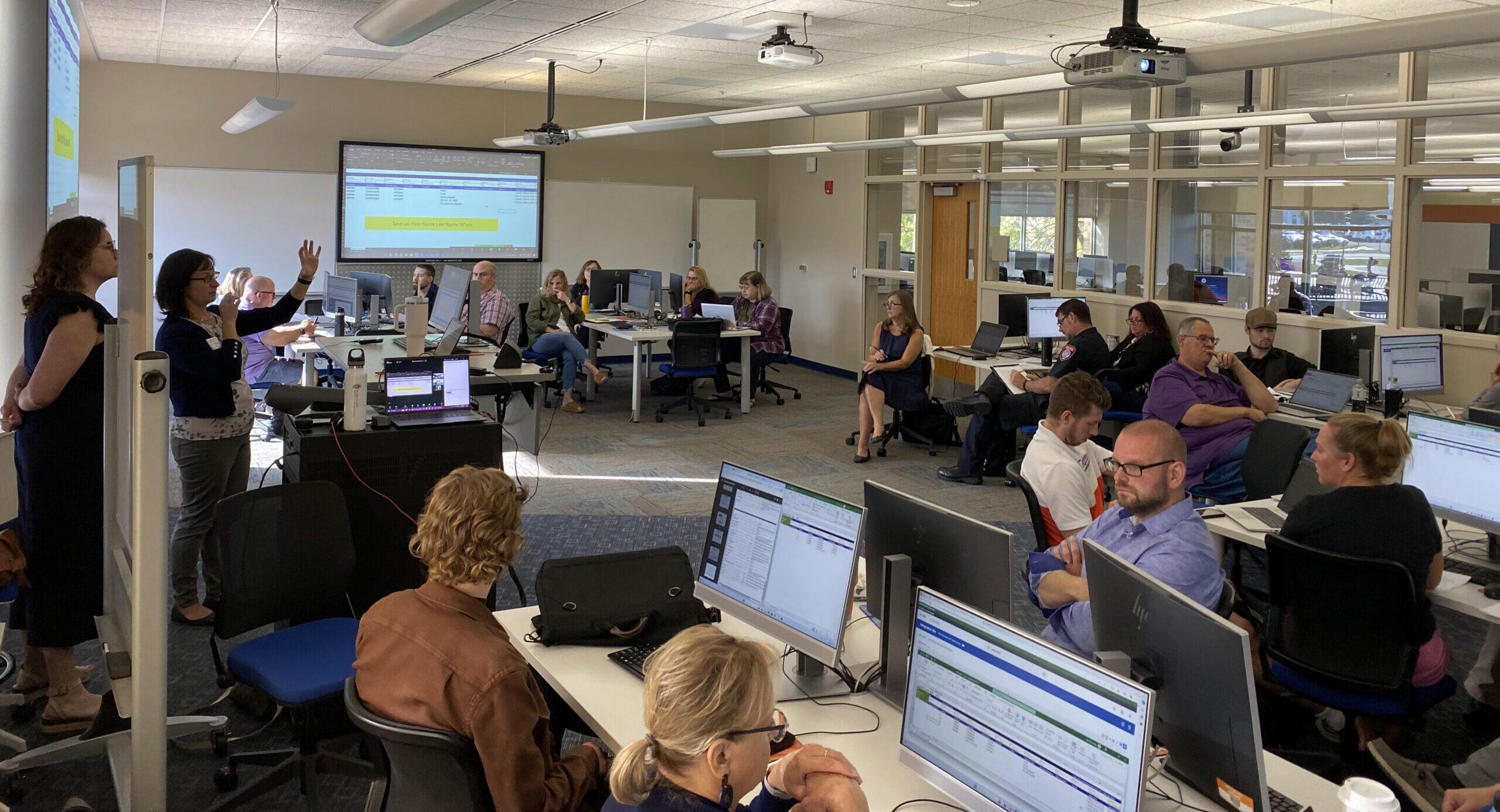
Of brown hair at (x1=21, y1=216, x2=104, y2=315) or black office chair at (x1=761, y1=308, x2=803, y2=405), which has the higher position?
brown hair at (x1=21, y1=216, x2=104, y2=315)

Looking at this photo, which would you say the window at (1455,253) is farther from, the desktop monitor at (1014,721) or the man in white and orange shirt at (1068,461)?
the desktop monitor at (1014,721)

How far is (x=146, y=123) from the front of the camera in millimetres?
10375

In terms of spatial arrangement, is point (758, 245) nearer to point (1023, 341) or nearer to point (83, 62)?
point (1023, 341)

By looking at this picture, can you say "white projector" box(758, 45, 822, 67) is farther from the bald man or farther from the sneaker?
the sneaker

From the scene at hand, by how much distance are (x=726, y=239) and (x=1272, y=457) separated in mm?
9076

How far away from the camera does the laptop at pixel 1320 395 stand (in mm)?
6211

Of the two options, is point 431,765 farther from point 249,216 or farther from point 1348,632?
point 249,216

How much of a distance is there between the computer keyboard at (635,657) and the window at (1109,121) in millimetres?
7218

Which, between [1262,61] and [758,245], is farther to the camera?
[758,245]

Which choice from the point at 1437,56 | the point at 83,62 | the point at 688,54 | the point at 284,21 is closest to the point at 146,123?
the point at 83,62

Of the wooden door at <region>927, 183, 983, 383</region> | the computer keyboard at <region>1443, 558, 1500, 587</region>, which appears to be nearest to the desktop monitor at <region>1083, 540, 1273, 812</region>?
the computer keyboard at <region>1443, 558, 1500, 587</region>

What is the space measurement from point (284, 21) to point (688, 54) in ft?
9.67

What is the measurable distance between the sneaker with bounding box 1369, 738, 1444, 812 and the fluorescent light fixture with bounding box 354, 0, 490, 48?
11.3 ft

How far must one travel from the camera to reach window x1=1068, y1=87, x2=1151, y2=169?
885 cm
